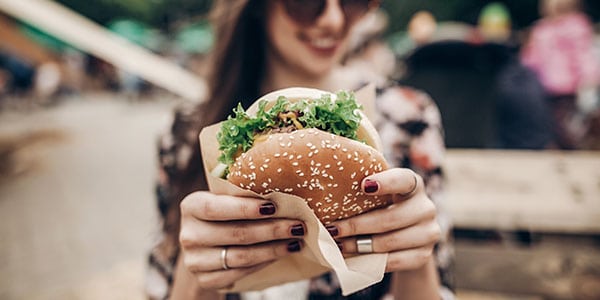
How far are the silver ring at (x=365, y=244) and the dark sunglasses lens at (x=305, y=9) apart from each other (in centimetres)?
85

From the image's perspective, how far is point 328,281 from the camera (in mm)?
1704

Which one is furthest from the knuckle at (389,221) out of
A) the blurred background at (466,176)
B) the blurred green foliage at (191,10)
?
the blurred green foliage at (191,10)

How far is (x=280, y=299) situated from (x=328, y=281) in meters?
0.19

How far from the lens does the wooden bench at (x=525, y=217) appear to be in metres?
3.12

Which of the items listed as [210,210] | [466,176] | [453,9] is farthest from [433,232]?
[453,9]

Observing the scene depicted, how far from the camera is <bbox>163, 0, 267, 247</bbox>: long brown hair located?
1792mm

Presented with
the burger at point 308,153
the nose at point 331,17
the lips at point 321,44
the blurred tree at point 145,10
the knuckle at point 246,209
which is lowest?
the knuckle at point 246,209

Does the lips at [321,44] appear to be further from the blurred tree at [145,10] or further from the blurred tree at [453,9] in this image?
the blurred tree at [453,9]

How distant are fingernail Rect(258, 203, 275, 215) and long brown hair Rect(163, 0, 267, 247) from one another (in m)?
0.72

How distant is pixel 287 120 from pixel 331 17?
0.62 metres

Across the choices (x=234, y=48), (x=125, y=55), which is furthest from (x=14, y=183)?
(x=234, y=48)

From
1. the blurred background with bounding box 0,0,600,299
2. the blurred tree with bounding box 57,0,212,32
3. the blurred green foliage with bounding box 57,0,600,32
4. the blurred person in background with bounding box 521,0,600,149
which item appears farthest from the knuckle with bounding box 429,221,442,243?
the blurred green foliage with bounding box 57,0,600,32

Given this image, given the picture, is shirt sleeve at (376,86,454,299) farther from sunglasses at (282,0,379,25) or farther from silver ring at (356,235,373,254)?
silver ring at (356,235,373,254)

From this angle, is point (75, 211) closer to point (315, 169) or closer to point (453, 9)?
point (315, 169)
